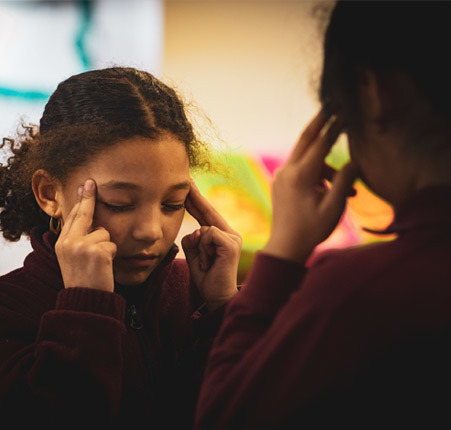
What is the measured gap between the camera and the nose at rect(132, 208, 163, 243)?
36.6 inches

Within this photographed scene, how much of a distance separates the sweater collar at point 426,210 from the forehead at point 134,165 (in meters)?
0.49

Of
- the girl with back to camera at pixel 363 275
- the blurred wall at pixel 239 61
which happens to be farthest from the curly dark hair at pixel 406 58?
the blurred wall at pixel 239 61

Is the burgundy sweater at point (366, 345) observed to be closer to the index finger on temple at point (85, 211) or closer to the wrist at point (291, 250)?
the wrist at point (291, 250)

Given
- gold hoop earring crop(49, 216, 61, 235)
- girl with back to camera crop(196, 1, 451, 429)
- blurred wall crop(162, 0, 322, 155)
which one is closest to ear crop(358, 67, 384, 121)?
girl with back to camera crop(196, 1, 451, 429)

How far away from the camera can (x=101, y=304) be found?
81cm

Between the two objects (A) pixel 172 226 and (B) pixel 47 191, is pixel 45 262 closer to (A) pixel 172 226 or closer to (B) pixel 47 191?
(B) pixel 47 191

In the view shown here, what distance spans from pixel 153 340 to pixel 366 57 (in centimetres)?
68

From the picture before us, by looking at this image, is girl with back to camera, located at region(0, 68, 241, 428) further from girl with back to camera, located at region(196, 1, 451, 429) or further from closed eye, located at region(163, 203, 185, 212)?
girl with back to camera, located at region(196, 1, 451, 429)

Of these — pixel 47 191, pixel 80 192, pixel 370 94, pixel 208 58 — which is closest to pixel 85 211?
pixel 80 192

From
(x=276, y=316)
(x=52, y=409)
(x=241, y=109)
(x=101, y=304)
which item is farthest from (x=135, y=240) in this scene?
(x=241, y=109)

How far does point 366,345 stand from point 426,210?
16cm

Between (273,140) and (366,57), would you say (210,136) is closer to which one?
(366,57)

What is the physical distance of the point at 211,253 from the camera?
113 centimetres

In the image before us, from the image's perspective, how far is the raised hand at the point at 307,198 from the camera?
64 centimetres
